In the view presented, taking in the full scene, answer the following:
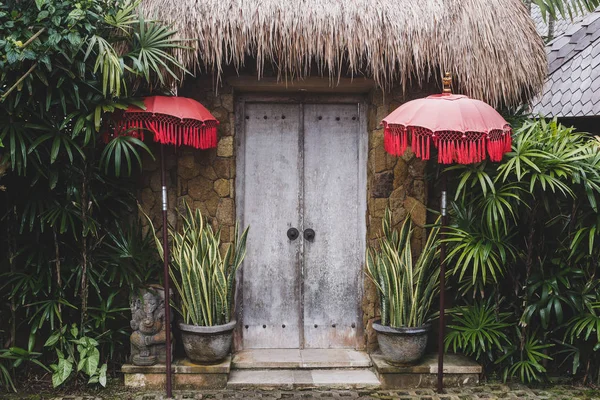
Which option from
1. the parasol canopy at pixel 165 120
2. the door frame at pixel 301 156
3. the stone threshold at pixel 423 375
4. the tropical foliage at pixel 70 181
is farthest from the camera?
the door frame at pixel 301 156

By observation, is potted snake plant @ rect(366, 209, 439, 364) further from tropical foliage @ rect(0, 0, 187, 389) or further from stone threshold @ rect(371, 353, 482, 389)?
tropical foliage @ rect(0, 0, 187, 389)

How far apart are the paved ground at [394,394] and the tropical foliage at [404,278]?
0.52 metres

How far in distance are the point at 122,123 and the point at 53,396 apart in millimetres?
2024

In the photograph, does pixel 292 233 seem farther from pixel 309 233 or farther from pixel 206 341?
pixel 206 341

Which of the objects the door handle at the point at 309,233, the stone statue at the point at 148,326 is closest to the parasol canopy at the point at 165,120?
the stone statue at the point at 148,326

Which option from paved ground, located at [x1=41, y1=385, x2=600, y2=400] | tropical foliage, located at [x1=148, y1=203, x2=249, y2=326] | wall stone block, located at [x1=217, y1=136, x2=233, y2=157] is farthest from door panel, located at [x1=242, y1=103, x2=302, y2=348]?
paved ground, located at [x1=41, y1=385, x2=600, y2=400]

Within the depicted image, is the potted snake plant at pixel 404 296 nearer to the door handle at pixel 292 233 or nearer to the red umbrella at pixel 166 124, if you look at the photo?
the door handle at pixel 292 233

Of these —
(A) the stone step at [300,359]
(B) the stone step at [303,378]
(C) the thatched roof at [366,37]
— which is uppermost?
(C) the thatched roof at [366,37]

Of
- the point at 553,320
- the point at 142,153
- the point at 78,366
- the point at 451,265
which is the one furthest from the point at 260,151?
the point at 553,320

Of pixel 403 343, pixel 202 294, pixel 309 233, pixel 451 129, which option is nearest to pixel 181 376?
pixel 202 294

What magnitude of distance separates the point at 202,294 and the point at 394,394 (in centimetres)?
161

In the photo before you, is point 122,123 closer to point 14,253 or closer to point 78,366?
point 14,253

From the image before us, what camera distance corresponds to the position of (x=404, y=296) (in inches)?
181

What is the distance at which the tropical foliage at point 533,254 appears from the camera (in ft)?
14.1
